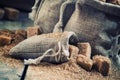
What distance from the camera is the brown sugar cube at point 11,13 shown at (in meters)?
2.67

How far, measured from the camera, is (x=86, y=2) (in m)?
1.77

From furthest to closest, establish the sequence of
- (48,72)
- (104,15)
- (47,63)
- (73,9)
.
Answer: (73,9), (104,15), (47,63), (48,72)

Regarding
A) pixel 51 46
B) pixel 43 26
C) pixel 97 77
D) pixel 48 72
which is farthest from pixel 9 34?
pixel 97 77

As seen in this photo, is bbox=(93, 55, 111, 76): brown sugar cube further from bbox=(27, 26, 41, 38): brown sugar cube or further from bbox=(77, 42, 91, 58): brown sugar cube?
bbox=(27, 26, 41, 38): brown sugar cube

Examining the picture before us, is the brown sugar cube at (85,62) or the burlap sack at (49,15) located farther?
the burlap sack at (49,15)

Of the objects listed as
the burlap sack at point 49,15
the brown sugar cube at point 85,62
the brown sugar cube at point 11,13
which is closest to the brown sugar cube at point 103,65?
the brown sugar cube at point 85,62

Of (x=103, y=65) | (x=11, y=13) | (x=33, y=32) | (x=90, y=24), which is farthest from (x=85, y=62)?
(x=11, y=13)

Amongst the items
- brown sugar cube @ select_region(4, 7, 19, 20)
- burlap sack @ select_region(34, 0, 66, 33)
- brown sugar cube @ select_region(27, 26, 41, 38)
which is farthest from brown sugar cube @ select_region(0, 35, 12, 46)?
brown sugar cube @ select_region(4, 7, 19, 20)

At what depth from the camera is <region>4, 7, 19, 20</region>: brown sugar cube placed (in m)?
2.67

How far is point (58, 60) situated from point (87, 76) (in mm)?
187

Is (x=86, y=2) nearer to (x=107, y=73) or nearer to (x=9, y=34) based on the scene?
(x=107, y=73)

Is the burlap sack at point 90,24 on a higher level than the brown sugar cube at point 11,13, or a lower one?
higher

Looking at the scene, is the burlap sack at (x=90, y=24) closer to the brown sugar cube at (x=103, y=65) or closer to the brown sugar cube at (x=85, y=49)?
the brown sugar cube at (x=85, y=49)

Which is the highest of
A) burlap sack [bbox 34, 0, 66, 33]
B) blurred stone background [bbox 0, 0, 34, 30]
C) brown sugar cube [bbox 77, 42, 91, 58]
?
burlap sack [bbox 34, 0, 66, 33]
